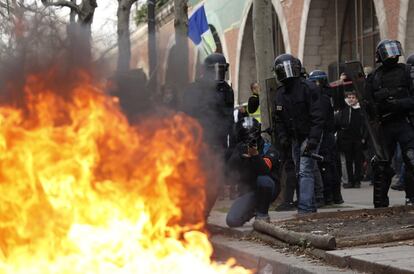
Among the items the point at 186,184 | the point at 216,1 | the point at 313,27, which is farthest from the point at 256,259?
the point at 216,1

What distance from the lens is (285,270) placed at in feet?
22.3

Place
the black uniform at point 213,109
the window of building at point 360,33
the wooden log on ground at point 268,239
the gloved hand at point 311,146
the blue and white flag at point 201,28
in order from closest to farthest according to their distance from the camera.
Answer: the wooden log on ground at point 268,239 < the black uniform at point 213,109 < the gloved hand at point 311,146 < the blue and white flag at point 201,28 < the window of building at point 360,33

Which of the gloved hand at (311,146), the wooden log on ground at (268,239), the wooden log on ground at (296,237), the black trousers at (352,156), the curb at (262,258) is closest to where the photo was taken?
the curb at (262,258)

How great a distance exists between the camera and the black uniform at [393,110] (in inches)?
363

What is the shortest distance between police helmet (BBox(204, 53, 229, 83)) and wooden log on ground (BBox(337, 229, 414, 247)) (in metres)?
2.62

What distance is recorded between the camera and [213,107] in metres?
8.94

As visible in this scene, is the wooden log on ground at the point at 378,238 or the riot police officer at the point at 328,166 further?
the riot police officer at the point at 328,166

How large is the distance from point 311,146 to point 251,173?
0.73 metres

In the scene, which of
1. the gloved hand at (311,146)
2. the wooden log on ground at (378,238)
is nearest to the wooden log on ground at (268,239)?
the wooden log on ground at (378,238)

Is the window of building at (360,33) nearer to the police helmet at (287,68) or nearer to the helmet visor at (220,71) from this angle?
the police helmet at (287,68)

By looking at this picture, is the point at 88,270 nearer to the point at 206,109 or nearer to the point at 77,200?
the point at 77,200

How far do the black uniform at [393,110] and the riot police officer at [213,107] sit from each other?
5.45 feet

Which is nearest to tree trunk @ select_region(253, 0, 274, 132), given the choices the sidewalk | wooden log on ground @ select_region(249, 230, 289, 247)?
the sidewalk

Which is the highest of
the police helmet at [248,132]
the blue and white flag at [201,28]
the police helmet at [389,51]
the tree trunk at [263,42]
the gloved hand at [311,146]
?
the blue and white flag at [201,28]
